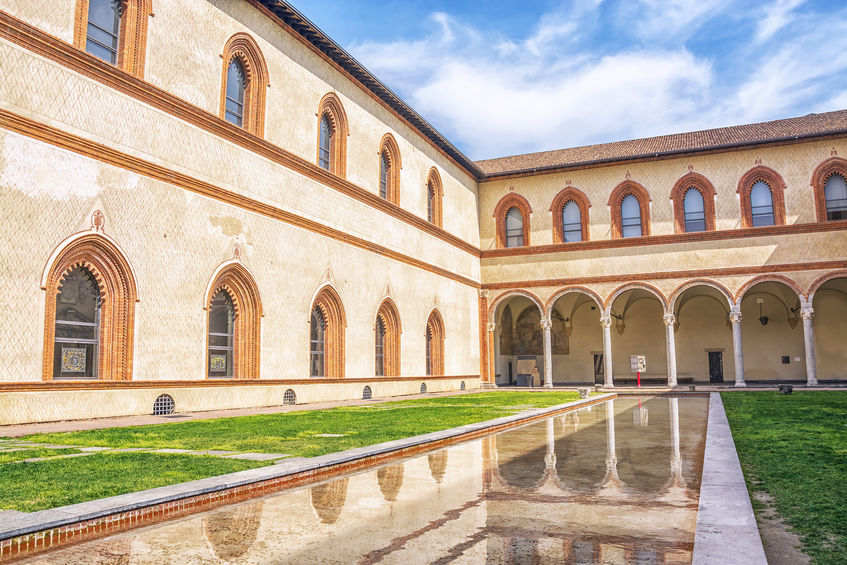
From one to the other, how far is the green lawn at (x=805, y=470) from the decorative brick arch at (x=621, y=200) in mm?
16834

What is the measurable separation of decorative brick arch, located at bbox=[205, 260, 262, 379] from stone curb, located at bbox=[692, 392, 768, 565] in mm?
11643

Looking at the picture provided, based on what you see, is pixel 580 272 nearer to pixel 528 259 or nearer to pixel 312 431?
pixel 528 259

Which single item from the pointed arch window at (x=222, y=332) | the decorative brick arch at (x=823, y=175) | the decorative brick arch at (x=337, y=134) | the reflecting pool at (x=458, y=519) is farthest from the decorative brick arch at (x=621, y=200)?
the reflecting pool at (x=458, y=519)

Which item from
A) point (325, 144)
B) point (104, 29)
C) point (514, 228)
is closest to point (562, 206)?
point (514, 228)

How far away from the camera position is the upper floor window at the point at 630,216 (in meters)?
29.4

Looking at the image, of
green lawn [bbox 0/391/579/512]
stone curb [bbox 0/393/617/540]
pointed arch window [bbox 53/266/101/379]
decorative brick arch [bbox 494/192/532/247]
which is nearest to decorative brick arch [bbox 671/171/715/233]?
decorative brick arch [bbox 494/192/532/247]

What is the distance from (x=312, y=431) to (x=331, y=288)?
9.45 meters

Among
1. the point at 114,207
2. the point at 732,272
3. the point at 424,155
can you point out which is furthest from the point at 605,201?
the point at 114,207

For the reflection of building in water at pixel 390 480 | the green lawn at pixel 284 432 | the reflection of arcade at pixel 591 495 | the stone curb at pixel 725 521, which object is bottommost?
the reflection of arcade at pixel 591 495

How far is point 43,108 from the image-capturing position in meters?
11.7

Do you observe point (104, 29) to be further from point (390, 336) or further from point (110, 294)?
point (390, 336)

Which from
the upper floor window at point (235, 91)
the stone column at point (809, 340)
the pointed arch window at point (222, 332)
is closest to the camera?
the pointed arch window at point (222, 332)

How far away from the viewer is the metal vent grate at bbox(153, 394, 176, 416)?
13.5 metres

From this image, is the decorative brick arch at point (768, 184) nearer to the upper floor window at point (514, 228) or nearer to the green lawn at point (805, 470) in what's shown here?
the upper floor window at point (514, 228)
